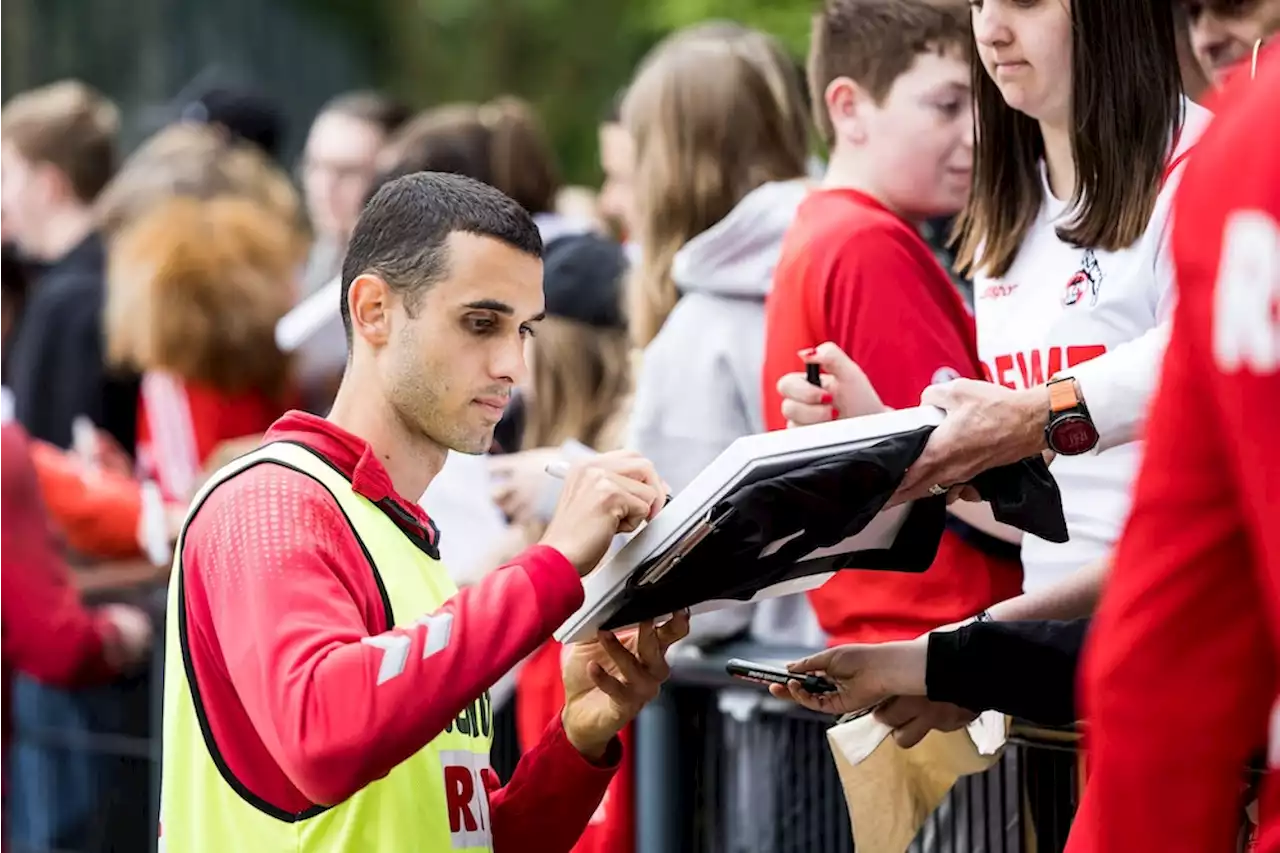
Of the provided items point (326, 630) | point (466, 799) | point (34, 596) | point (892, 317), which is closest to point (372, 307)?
point (326, 630)

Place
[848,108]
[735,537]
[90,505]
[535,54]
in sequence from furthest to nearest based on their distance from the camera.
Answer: [535,54] → [90,505] → [848,108] → [735,537]

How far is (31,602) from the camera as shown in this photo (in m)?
5.91

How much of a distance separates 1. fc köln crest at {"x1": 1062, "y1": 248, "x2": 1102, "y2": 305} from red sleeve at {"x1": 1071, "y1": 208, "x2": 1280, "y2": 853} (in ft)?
5.15

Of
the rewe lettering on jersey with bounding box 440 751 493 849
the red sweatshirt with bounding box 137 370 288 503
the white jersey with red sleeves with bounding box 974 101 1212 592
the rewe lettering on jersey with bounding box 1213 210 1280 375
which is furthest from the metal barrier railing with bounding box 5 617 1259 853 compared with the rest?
the red sweatshirt with bounding box 137 370 288 503

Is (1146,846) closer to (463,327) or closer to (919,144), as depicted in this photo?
(463,327)

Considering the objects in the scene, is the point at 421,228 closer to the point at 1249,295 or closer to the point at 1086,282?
the point at 1086,282

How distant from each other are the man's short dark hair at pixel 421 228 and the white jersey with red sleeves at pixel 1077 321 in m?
0.94

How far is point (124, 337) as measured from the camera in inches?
272

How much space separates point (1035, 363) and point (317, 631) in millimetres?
1530

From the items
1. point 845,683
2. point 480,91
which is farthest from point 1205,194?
point 480,91

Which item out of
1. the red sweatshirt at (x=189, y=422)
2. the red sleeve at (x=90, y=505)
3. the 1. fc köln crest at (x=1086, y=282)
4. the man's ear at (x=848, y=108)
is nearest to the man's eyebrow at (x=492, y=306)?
the 1. fc köln crest at (x=1086, y=282)

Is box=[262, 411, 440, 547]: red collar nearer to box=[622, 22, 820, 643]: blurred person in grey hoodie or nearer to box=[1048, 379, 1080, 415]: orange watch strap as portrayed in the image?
box=[1048, 379, 1080, 415]: orange watch strap

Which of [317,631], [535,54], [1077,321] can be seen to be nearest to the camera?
[317,631]

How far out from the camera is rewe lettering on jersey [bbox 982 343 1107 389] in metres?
3.57
